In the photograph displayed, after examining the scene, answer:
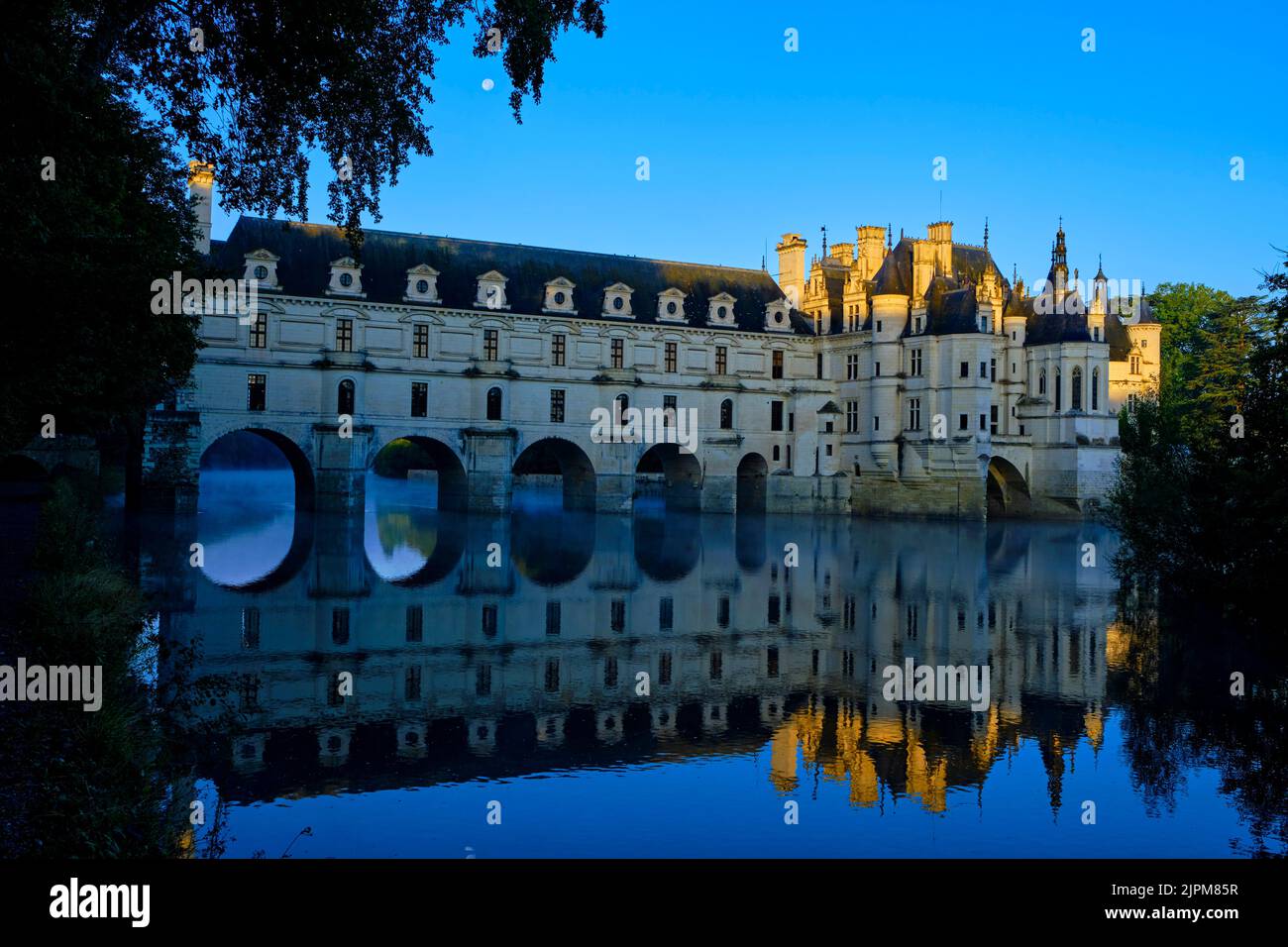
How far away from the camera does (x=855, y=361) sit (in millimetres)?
65125

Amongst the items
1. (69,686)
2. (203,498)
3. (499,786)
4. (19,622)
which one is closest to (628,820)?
(499,786)

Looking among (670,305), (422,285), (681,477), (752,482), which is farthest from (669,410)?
(422,285)

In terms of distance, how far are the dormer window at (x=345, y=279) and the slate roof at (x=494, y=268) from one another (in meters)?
0.34

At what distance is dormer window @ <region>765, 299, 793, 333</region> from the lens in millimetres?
63688

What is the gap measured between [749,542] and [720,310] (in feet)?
74.6

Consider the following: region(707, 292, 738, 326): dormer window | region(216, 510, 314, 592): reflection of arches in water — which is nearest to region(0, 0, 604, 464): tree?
region(216, 510, 314, 592): reflection of arches in water

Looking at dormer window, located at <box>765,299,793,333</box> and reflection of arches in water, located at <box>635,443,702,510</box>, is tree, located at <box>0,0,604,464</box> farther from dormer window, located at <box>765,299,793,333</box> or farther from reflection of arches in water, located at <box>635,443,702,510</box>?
dormer window, located at <box>765,299,793,333</box>

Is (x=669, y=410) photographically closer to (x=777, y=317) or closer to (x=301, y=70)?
(x=777, y=317)

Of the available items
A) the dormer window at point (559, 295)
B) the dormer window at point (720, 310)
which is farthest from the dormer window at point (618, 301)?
the dormer window at point (720, 310)

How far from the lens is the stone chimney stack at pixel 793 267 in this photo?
68688 millimetres

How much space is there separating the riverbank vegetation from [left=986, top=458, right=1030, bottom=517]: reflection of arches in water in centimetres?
3567

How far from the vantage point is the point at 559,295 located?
57031mm
